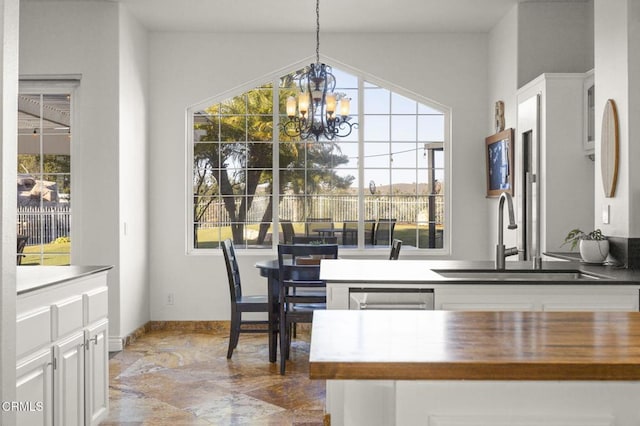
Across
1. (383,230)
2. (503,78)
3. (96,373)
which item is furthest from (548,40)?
(96,373)

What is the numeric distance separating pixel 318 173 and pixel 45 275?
12.8 feet

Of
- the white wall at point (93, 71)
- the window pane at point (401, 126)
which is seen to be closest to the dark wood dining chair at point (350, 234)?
the window pane at point (401, 126)

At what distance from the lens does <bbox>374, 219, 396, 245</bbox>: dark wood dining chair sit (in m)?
6.57

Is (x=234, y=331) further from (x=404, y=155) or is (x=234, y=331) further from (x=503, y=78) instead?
(x=503, y=78)

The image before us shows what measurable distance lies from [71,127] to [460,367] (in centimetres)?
494

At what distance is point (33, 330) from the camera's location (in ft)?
8.30

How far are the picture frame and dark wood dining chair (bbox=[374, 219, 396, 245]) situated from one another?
1.01m

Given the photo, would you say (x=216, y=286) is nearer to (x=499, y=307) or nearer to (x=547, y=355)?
(x=499, y=307)

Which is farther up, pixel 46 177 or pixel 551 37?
pixel 551 37

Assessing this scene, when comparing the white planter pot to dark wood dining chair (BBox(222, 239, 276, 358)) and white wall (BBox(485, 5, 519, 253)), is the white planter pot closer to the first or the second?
white wall (BBox(485, 5, 519, 253))

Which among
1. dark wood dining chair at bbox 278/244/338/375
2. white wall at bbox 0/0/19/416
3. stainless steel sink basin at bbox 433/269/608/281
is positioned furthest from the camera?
dark wood dining chair at bbox 278/244/338/375

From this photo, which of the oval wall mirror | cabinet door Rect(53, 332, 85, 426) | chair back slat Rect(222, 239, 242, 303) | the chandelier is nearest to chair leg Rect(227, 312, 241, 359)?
chair back slat Rect(222, 239, 242, 303)

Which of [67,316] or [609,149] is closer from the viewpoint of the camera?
[67,316]

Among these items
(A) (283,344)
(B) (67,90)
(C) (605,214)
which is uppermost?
(B) (67,90)
